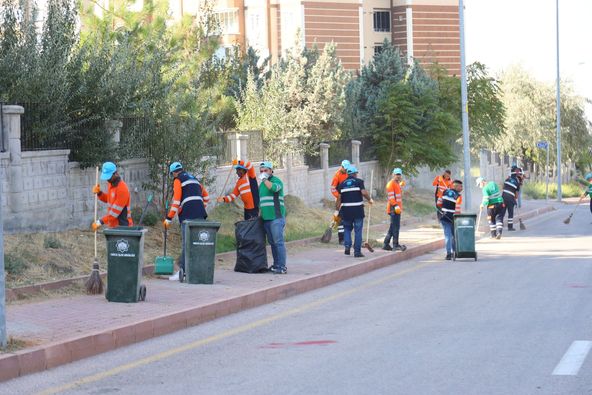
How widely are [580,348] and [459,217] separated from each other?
36.8 ft

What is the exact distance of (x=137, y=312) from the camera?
12523mm

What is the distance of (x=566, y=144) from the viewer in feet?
222

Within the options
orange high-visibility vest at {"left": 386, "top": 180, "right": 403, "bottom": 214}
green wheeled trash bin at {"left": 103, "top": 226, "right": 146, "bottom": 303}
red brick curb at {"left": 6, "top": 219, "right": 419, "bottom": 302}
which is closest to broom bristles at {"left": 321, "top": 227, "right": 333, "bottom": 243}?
orange high-visibility vest at {"left": 386, "top": 180, "right": 403, "bottom": 214}

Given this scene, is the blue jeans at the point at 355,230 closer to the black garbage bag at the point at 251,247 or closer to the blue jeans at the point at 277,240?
the blue jeans at the point at 277,240

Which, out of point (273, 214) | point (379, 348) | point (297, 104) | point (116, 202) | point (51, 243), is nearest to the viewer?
point (379, 348)

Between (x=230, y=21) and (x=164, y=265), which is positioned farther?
(x=230, y=21)

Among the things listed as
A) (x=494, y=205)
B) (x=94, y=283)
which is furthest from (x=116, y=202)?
(x=494, y=205)

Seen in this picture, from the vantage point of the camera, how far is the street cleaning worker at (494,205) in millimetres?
27688

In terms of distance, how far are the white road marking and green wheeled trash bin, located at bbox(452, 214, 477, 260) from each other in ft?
34.9

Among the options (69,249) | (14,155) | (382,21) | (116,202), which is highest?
(382,21)

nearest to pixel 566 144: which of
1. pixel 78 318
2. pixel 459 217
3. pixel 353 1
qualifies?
pixel 353 1

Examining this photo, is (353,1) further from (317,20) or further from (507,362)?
(507,362)

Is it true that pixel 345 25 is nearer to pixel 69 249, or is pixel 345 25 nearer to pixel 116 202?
pixel 69 249

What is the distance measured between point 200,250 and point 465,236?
7525mm
